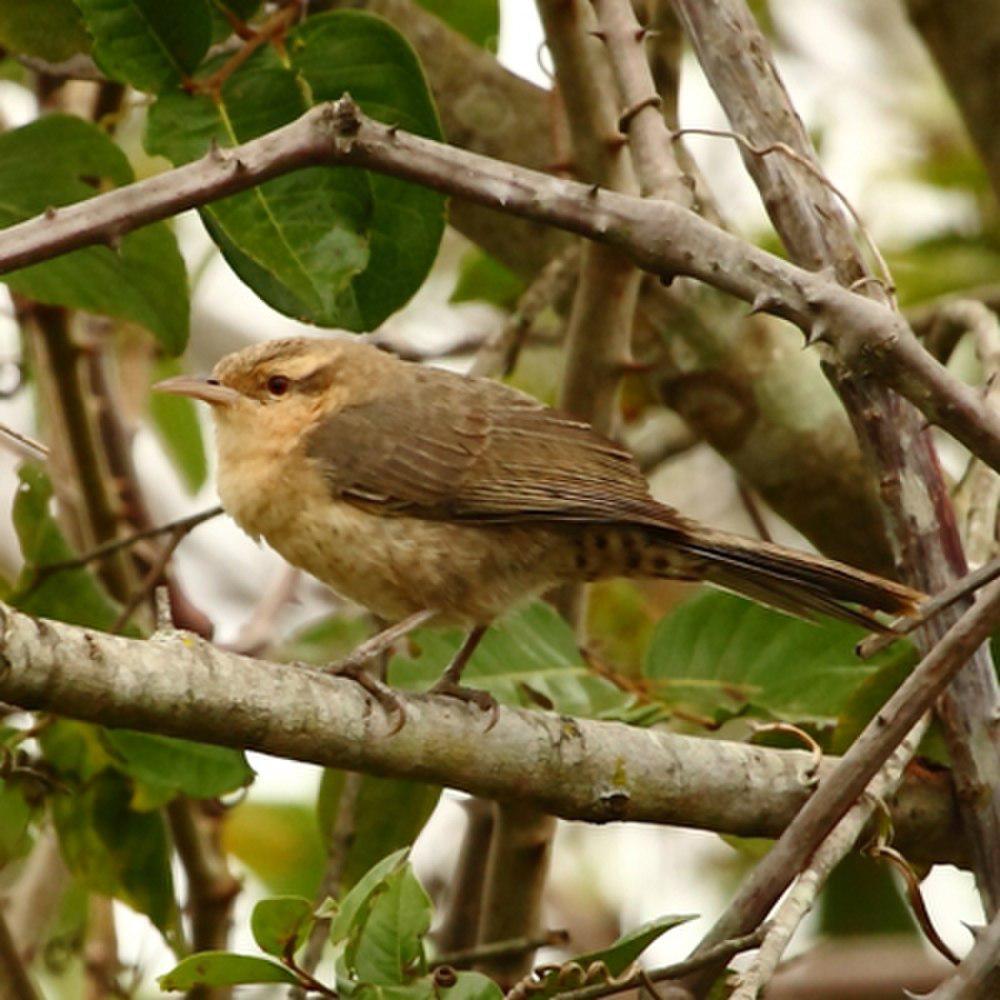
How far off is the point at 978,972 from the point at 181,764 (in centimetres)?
170

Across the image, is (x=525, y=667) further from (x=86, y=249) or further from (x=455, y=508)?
(x=86, y=249)

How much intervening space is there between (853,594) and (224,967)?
1.46 m

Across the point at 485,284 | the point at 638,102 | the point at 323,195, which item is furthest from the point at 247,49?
the point at 485,284

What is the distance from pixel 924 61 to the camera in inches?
326

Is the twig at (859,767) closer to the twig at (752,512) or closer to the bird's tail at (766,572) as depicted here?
the bird's tail at (766,572)

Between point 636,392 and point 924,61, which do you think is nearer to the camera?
point 636,392

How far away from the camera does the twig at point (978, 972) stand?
2.48 metres

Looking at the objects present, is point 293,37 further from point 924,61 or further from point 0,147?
point 924,61

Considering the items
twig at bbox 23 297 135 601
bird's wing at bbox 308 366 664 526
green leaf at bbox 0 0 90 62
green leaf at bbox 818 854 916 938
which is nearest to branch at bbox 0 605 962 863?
bird's wing at bbox 308 366 664 526

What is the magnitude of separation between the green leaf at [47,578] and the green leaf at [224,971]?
1345 mm

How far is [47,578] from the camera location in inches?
153

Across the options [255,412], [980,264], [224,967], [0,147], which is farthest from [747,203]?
[224,967]

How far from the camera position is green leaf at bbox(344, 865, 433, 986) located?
249 centimetres

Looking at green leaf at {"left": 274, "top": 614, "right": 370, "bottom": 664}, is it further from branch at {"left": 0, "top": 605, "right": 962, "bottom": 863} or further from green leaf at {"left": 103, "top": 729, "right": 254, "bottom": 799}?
branch at {"left": 0, "top": 605, "right": 962, "bottom": 863}
